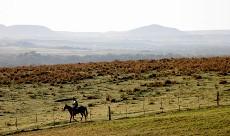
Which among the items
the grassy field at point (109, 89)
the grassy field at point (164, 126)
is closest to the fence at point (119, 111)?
the grassy field at point (109, 89)

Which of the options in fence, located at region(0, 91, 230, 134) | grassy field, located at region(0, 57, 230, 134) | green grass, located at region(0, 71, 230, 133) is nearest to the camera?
fence, located at region(0, 91, 230, 134)

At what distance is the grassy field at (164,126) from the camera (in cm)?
3484

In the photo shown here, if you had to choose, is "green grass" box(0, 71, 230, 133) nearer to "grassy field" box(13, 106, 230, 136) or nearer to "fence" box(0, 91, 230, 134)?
"fence" box(0, 91, 230, 134)

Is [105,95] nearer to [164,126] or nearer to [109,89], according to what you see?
[109,89]

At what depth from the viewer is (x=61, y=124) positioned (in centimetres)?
4306

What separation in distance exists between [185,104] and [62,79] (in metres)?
24.1

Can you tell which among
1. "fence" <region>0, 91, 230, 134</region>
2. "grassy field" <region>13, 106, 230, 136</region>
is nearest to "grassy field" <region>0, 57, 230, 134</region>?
"fence" <region>0, 91, 230, 134</region>

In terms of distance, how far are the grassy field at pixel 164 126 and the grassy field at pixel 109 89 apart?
302cm

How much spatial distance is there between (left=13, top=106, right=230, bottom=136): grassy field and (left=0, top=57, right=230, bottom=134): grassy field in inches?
119

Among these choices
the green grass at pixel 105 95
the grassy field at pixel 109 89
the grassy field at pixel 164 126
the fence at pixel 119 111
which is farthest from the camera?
the grassy field at pixel 109 89

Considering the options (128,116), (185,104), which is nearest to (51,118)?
(128,116)

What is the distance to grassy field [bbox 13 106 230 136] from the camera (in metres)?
34.8

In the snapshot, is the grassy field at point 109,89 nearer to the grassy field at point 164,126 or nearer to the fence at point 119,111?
the fence at point 119,111

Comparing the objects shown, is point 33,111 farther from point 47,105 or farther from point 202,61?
point 202,61
